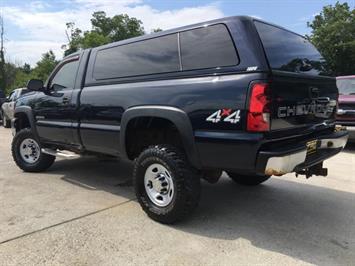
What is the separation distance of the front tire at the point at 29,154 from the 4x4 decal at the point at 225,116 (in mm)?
3823

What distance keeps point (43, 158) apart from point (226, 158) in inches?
153

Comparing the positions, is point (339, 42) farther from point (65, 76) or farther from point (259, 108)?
point (259, 108)

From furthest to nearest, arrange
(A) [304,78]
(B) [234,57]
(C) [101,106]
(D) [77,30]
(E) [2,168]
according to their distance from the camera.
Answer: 1. (D) [77,30]
2. (E) [2,168]
3. (C) [101,106]
4. (A) [304,78]
5. (B) [234,57]

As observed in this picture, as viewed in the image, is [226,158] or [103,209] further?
[103,209]

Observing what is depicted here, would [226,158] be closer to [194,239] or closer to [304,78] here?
[194,239]

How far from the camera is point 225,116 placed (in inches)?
136

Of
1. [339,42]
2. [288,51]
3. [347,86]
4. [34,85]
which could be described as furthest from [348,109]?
[339,42]

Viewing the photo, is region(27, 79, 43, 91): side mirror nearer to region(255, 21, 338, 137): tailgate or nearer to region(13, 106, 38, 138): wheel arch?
region(13, 106, 38, 138): wheel arch

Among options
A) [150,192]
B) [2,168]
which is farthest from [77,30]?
[150,192]

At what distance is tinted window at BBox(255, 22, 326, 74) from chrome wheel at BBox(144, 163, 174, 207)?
63.0 inches

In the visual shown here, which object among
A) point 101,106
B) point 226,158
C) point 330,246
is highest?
point 101,106

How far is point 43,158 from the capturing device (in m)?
6.34

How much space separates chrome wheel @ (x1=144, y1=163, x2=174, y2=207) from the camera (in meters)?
4.07

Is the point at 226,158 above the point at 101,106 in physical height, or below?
below
